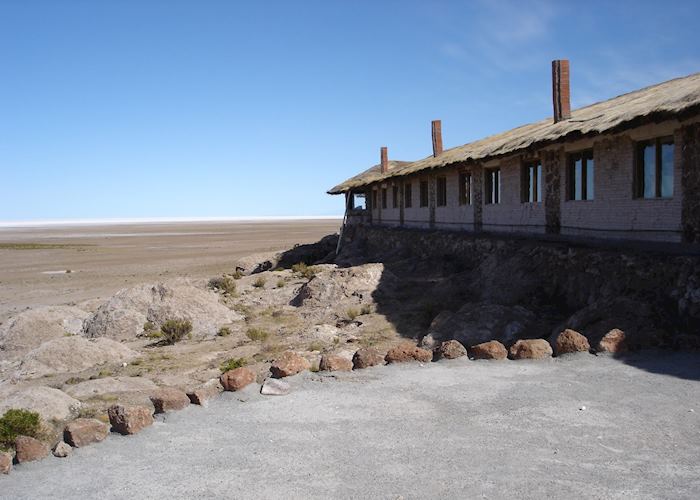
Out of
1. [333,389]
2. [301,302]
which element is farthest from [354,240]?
[333,389]

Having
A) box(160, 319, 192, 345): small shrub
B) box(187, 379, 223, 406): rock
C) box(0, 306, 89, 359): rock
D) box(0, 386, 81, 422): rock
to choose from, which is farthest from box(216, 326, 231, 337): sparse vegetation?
box(187, 379, 223, 406): rock

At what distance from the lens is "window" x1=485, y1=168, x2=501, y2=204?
18.7 m

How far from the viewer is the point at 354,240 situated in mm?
30906

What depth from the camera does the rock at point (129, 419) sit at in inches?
250

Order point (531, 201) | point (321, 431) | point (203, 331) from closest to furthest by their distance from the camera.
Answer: point (321, 431)
point (203, 331)
point (531, 201)

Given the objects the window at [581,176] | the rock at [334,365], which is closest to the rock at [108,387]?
the rock at [334,365]

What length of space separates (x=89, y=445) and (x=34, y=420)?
876 mm

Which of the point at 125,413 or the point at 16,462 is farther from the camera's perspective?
the point at 125,413

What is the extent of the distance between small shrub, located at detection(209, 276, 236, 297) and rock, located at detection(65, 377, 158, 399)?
9732mm

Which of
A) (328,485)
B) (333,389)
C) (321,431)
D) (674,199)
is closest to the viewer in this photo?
(328,485)

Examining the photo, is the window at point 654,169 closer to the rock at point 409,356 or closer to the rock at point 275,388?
the rock at point 409,356

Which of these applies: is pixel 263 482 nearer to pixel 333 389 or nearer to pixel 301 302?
pixel 333 389

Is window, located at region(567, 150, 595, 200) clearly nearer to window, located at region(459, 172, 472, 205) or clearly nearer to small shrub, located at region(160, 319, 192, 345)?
window, located at region(459, 172, 472, 205)

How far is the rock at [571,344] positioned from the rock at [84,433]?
593 centimetres
